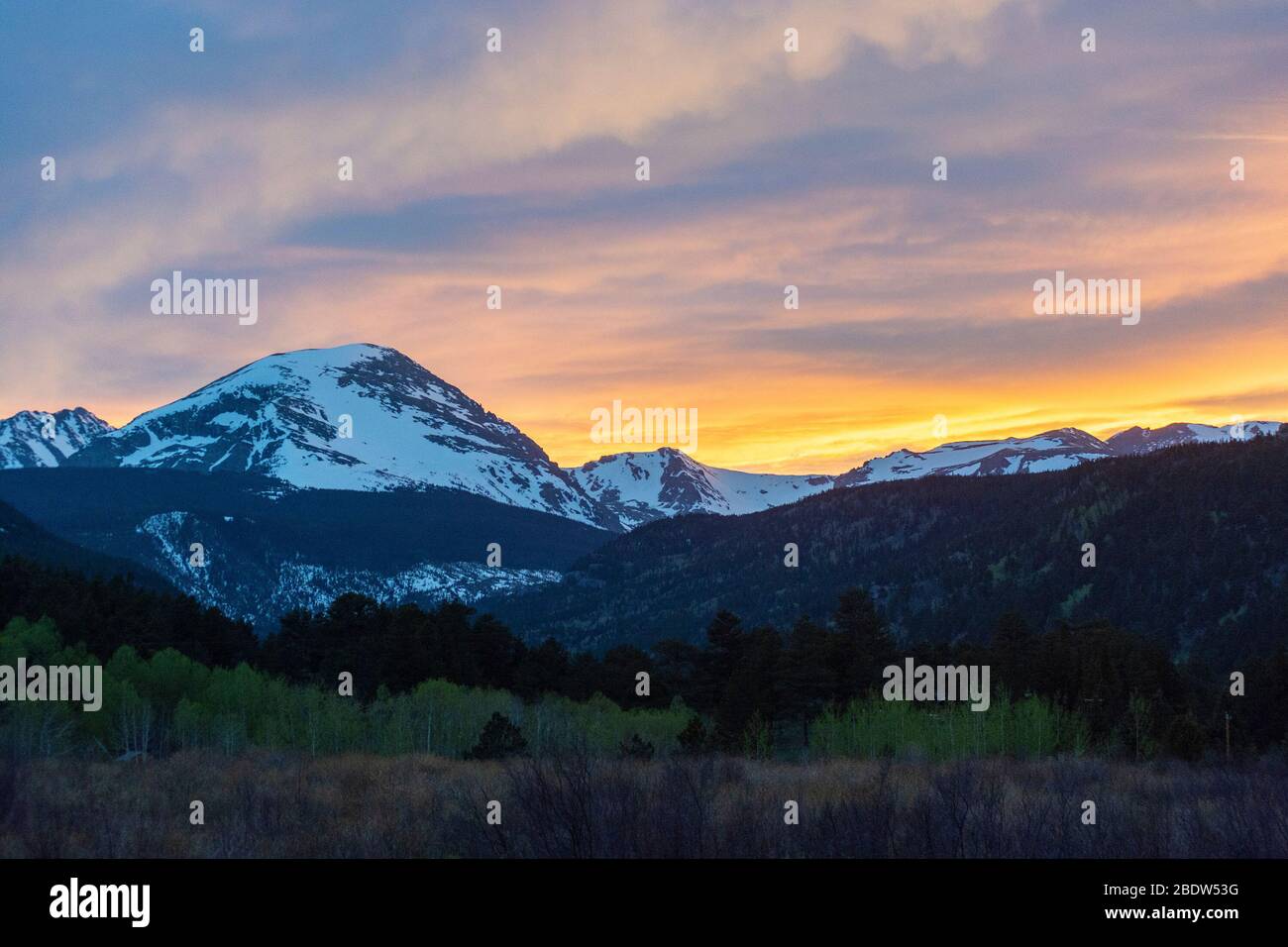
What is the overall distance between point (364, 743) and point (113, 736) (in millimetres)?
15353

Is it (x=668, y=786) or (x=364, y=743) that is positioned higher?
(x=668, y=786)

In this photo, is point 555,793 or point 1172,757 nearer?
point 555,793

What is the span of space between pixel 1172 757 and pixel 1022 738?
46.2 ft

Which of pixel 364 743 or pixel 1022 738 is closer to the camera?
pixel 1022 738

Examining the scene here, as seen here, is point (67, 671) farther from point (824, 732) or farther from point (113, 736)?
point (824, 732)

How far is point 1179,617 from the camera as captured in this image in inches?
7421
